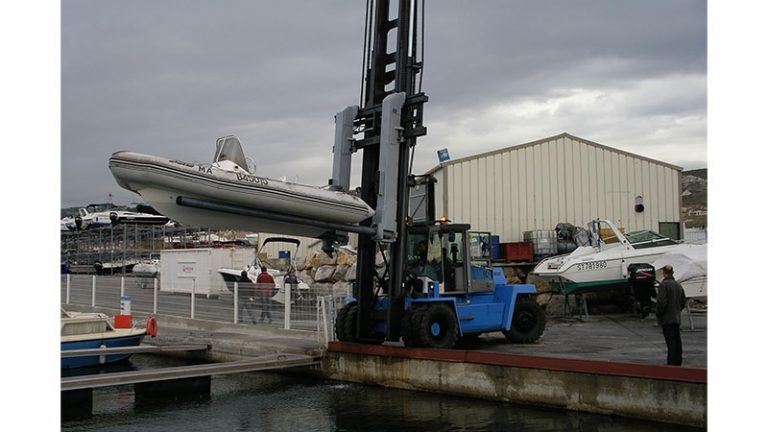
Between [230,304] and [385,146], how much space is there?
6.61 meters

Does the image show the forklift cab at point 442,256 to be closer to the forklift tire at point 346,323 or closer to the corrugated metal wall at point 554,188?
the forklift tire at point 346,323

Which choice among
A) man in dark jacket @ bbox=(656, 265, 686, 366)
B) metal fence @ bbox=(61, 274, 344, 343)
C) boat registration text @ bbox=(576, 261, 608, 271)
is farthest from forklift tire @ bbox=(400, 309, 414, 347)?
boat registration text @ bbox=(576, 261, 608, 271)

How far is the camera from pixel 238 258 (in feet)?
91.4

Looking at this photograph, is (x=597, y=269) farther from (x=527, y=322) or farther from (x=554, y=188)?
(x=554, y=188)

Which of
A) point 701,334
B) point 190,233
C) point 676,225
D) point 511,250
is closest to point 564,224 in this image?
point 511,250

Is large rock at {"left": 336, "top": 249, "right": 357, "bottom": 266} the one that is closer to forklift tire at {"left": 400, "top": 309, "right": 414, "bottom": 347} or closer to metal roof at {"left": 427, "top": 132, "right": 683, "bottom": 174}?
metal roof at {"left": 427, "top": 132, "right": 683, "bottom": 174}

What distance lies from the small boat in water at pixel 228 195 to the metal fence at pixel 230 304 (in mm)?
3444

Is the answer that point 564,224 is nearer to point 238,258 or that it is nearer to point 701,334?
point 701,334

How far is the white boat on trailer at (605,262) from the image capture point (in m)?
17.5

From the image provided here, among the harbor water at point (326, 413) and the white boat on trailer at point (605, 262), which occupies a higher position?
the white boat on trailer at point (605, 262)

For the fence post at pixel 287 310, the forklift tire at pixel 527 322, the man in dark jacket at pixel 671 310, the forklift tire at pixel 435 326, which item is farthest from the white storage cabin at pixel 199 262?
the man in dark jacket at pixel 671 310

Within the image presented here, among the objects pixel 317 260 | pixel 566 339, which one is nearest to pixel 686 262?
pixel 566 339

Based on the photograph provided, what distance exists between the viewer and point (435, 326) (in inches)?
464

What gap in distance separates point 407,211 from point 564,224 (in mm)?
11500
